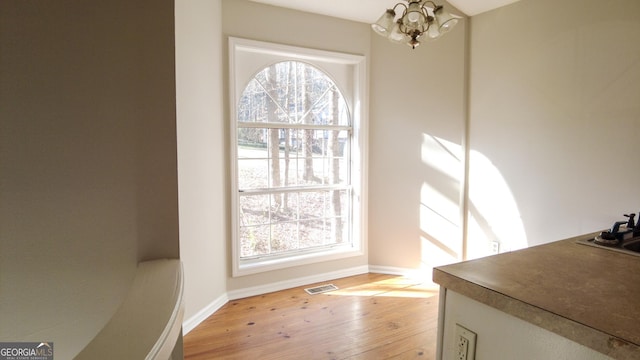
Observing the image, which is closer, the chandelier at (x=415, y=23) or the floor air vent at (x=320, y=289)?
the chandelier at (x=415, y=23)

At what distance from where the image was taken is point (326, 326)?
261cm

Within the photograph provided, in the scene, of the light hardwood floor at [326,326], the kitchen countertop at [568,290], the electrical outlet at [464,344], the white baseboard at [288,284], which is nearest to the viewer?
the kitchen countertop at [568,290]

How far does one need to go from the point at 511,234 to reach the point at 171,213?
2.96m

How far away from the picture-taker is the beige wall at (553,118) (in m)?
2.44

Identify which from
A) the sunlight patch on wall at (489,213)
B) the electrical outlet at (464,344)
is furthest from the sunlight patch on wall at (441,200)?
the electrical outlet at (464,344)

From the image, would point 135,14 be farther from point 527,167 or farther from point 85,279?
point 527,167

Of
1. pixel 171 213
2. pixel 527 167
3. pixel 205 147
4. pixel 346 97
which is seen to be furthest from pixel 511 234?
pixel 171 213

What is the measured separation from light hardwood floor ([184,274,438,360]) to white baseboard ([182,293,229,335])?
0.03 meters

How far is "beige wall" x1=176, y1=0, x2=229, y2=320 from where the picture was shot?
236cm

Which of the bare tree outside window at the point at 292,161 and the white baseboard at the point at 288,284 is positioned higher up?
the bare tree outside window at the point at 292,161

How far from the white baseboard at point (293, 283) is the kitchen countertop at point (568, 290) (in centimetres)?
231

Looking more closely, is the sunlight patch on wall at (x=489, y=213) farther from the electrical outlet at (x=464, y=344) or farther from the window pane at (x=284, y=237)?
the electrical outlet at (x=464, y=344)

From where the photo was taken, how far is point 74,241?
1244 millimetres

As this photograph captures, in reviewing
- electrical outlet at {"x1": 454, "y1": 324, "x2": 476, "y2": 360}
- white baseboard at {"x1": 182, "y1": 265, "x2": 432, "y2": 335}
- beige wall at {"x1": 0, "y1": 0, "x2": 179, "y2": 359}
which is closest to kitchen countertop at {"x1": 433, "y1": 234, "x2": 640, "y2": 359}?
electrical outlet at {"x1": 454, "y1": 324, "x2": 476, "y2": 360}
